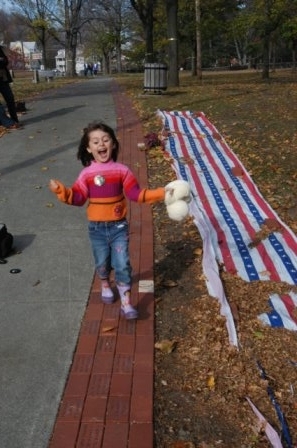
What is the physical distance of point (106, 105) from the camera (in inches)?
601

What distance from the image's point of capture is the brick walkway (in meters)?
2.73

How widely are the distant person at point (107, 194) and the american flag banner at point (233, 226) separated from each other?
875mm

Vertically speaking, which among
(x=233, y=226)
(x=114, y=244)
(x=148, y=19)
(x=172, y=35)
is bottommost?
(x=233, y=226)

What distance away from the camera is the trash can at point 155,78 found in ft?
53.2

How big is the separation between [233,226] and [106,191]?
2.45m

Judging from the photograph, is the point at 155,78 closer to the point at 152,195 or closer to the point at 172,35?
the point at 172,35

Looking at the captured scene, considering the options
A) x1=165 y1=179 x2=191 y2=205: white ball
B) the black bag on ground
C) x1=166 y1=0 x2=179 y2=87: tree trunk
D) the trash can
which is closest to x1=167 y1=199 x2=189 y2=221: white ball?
x1=165 y1=179 x2=191 y2=205: white ball

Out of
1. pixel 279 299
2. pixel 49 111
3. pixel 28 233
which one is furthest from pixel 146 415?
pixel 49 111

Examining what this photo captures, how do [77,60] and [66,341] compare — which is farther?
[77,60]

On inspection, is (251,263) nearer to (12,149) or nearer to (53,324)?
(53,324)

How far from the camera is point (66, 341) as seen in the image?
359 cm

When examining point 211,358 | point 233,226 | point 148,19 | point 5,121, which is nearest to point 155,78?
point 5,121

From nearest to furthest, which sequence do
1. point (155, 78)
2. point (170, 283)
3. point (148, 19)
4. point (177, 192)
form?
point (177, 192), point (170, 283), point (155, 78), point (148, 19)

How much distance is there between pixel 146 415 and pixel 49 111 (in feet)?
40.5
